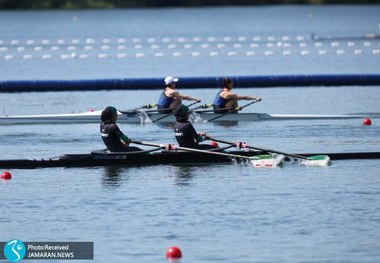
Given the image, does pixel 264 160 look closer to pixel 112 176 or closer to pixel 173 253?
pixel 112 176

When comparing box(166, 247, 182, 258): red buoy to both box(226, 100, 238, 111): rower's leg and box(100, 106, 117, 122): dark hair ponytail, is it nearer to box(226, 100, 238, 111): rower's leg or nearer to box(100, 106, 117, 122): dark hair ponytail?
box(100, 106, 117, 122): dark hair ponytail

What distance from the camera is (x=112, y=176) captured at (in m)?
26.3

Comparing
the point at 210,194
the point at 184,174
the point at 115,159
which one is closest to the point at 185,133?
the point at 184,174

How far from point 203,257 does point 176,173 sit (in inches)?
278

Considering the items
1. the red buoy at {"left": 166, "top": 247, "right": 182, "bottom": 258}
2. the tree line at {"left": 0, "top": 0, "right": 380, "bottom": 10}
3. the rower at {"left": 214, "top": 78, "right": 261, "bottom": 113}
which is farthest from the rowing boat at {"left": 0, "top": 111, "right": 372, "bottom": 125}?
the tree line at {"left": 0, "top": 0, "right": 380, "bottom": 10}

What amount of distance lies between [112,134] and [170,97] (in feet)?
28.8

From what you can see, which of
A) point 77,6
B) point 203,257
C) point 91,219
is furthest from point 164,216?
point 77,6

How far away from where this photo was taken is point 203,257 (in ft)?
64.0

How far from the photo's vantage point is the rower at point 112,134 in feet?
86.1

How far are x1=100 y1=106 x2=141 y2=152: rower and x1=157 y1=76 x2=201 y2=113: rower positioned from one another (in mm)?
7964

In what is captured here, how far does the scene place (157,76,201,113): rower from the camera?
1362 inches

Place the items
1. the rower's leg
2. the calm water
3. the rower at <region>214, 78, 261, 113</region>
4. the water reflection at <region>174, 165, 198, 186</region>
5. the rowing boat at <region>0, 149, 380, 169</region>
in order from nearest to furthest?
1. the calm water
2. the water reflection at <region>174, 165, 198, 186</region>
3. the rowing boat at <region>0, 149, 380, 169</region>
4. the rower at <region>214, 78, 261, 113</region>
5. the rower's leg

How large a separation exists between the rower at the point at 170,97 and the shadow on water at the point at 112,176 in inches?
305

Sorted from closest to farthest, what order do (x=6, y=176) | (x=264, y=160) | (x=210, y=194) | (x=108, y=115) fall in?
(x=210, y=194), (x=6, y=176), (x=108, y=115), (x=264, y=160)
